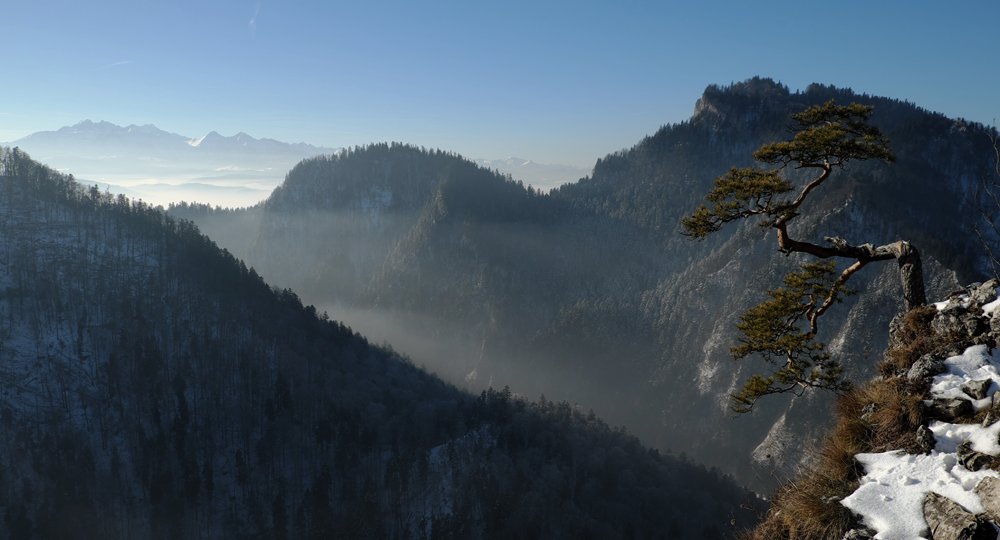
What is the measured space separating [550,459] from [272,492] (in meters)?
77.9

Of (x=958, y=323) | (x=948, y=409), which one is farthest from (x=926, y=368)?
(x=958, y=323)

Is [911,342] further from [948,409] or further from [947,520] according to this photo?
[947,520]

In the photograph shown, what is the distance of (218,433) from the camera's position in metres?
148

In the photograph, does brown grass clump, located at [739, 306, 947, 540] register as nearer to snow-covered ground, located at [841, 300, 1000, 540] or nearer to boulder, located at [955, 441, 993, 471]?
snow-covered ground, located at [841, 300, 1000, 540]

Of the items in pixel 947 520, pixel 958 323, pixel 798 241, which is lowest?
pixel 947 520

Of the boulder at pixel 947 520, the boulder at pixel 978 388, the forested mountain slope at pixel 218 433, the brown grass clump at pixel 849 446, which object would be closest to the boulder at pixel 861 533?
the brown grass clump at pixel 849 446

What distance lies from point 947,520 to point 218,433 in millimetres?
169706

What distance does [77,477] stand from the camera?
407 feet

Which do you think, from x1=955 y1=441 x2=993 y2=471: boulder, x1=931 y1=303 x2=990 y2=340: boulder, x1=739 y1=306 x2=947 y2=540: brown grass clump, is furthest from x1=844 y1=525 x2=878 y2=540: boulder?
x1=931 y1=303 x2=990 y2=340: boulder

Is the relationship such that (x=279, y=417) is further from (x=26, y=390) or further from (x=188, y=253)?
(x=188, y=253)

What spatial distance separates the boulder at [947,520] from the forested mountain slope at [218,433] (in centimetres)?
11343

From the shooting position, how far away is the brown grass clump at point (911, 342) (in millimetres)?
17562

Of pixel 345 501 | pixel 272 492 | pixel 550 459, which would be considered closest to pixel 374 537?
pixel 345 501

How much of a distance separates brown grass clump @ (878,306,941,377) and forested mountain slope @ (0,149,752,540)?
108208mm
